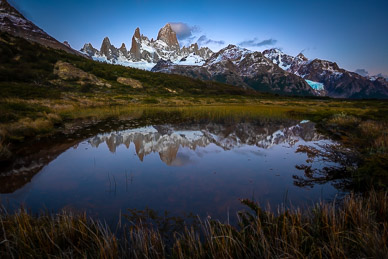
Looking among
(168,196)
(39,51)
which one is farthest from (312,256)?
(39,51)

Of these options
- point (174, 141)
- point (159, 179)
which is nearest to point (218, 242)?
point (159, 179)

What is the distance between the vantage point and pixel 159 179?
843 cm

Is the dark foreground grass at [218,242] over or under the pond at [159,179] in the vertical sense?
over

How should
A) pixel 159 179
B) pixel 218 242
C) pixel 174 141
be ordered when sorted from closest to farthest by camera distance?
pixel 218 242, pixel 159 179, pixel 174 141

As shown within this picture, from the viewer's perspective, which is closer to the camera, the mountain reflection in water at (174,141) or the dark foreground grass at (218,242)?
the dark foreground grass at (218,242)

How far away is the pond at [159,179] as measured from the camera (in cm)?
637

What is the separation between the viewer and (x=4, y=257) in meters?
A: 3.38

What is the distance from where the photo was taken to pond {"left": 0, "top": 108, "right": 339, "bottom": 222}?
20.9 ft

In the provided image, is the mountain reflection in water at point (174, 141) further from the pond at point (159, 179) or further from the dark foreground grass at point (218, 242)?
the dark foreground grass at point (218, 242)

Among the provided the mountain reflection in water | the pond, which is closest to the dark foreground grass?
the pond

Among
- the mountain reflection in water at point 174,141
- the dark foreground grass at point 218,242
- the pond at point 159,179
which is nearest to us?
the dark foreground grass at point 218,242

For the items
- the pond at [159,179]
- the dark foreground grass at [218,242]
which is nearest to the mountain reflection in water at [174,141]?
the pond at [159,179]

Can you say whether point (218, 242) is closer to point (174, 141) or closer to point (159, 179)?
point (159, 179)

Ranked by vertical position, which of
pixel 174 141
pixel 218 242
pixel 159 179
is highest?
pixel 218 242
